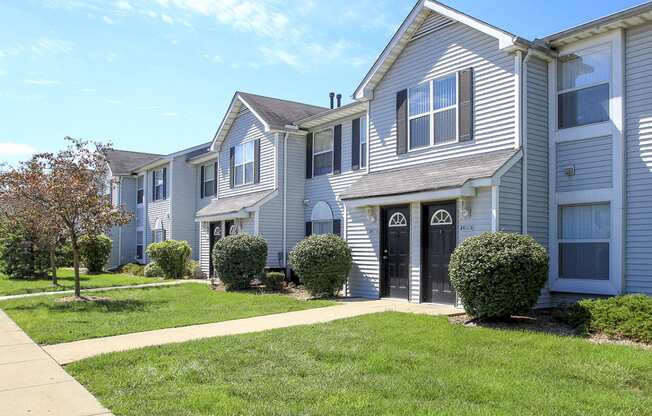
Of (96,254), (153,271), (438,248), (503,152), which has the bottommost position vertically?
(153,271)

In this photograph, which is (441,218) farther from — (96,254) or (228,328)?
(96,254)

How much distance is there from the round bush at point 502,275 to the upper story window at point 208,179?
62.4ft

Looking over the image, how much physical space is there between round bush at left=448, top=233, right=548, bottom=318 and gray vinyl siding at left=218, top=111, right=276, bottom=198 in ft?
37.9

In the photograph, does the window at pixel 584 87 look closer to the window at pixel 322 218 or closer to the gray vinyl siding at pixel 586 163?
the gray vinyl siding at pixel 586 163

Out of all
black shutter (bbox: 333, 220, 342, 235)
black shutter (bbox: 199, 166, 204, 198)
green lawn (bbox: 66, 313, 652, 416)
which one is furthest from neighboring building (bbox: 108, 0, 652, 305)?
black shutter (bbox: 199, 166, 204, 198)

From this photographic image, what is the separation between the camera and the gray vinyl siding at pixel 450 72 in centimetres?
1271

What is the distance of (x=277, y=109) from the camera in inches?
880

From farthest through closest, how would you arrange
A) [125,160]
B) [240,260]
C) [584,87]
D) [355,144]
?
[125,160] → [355,144] → [240,260] → [584,87]

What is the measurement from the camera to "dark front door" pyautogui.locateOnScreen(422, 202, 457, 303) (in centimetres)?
1320

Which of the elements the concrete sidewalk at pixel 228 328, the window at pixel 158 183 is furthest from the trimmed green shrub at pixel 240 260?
the window at pixel 158 183

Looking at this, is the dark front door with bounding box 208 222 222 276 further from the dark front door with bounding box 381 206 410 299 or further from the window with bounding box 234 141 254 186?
the dark front door with bounding box 381 206 410 299

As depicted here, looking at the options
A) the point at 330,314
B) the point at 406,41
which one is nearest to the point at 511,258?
the point at 330,314

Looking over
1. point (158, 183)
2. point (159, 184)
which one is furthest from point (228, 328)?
point (158, 183)

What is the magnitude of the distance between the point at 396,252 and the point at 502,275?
16.5 feet
